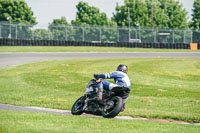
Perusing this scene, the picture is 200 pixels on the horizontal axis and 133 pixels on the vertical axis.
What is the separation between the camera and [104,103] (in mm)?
10812

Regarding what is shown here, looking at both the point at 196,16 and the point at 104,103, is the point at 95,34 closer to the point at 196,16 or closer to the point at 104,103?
the point at 104,103

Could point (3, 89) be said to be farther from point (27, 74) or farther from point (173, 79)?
point (173, 79)

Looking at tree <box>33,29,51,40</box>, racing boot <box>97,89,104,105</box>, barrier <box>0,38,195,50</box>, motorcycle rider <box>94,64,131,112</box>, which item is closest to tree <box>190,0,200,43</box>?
barrier <box>0,38,195,50</box>

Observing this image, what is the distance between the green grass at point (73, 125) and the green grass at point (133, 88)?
276cm

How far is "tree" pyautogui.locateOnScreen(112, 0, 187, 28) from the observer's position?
319 ft

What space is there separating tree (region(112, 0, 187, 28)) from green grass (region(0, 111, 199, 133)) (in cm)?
8539

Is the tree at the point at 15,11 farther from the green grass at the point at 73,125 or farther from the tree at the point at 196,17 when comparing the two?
the green grass at the point at 73,125

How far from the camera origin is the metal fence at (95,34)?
4703cm

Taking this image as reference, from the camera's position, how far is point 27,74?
74.7 ft

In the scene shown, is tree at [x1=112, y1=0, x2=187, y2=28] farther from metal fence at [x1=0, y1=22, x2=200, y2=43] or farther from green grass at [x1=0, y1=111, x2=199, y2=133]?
green grass at [x1=0, y1=111, x2=199, y2=133]

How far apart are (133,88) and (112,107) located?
24.8 feet

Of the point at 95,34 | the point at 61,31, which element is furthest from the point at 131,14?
the point at 61,31

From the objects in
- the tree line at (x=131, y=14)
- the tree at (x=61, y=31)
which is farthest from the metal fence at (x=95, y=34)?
the tree line at (x=131, y=14)

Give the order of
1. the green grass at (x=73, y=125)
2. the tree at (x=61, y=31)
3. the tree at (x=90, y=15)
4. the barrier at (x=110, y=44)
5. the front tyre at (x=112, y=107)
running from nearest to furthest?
the green grass at (x=73, y=125), the front tyre at (x=112, y=107), the barrier at (x=110, y=44), the tree at (x=61, y=31), the tree at (x=90, y=15)
